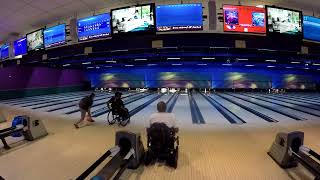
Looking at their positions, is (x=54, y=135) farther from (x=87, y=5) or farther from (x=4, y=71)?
(x=4, y=71)

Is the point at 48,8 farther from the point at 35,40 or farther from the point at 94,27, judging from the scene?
the point at 94,27

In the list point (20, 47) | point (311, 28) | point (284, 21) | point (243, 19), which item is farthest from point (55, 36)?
point (311, 28)

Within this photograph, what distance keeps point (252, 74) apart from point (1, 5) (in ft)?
61.3

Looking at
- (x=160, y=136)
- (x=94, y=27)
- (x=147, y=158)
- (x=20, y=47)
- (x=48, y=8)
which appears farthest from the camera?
(x=20, y=47)

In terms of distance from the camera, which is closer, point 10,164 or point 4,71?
point 10,164

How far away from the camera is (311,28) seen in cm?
541

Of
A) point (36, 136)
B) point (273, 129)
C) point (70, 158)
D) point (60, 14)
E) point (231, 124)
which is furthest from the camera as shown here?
point (60, 14)

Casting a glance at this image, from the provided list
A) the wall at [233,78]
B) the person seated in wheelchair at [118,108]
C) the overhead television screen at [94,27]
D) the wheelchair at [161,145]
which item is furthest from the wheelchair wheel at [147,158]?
the wall at [233,78]

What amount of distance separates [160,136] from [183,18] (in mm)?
2907

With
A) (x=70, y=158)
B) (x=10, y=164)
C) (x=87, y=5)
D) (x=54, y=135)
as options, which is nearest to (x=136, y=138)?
(x=70, y=158)

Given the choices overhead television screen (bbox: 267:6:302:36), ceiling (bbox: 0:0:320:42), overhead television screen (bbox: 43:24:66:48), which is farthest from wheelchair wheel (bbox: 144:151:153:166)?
overhead television screen (bbox: 43:24:66:48)

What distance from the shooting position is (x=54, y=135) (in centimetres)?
498

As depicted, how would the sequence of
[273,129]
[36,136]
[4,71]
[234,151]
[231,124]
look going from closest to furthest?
[234,151]
[36,136]
[273,129]
[231,124]
[4,71]

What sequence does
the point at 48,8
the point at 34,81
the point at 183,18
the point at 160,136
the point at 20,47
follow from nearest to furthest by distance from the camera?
the point at 160,136 < the point at 183,18 < the point at 48,8 < the point at 20,47 < the point at 34,81
